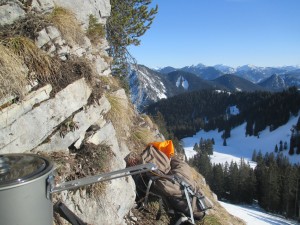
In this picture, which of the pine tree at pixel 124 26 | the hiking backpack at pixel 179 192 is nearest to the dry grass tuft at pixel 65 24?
the hiking backpack at pixel 179 192

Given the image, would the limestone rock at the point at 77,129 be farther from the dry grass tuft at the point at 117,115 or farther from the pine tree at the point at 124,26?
the pine tree at the point at 124,26

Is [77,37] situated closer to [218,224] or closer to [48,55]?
[48,55]

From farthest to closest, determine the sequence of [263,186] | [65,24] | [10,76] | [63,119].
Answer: [263,186], [65,24], [63,119], [10,76]

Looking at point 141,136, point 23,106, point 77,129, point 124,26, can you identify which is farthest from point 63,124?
point 124,26

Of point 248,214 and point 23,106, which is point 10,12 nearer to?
point 23,106

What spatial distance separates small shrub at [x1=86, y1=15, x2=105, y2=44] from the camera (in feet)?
30.9

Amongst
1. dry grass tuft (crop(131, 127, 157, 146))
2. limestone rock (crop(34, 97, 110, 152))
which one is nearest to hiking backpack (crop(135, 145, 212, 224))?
limestone rock (crop(34, 97, 110, 152))

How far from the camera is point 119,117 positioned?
296 inches

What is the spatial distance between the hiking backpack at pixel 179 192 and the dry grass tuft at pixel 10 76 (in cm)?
295

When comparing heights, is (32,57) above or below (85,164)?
above

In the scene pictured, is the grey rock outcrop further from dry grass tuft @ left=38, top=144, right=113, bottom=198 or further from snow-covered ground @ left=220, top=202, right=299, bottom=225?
snow-covered ground @ left=220, top=202, right=299, bottom=225

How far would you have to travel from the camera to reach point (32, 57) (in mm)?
5000

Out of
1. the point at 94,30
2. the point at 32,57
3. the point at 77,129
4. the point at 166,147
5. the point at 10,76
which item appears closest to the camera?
the point at 10,76

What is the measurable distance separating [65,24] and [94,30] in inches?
125
